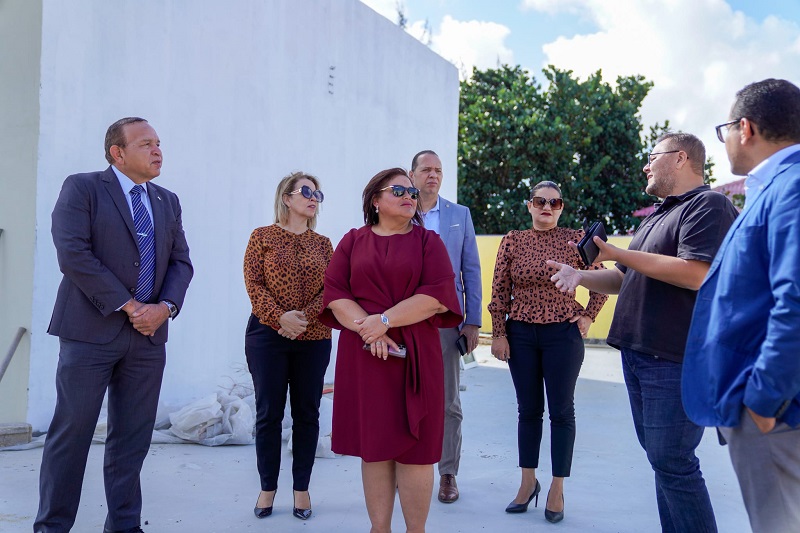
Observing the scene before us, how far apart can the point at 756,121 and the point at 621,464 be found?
11.9 ft

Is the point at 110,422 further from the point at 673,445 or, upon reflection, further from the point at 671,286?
the point at 671,286

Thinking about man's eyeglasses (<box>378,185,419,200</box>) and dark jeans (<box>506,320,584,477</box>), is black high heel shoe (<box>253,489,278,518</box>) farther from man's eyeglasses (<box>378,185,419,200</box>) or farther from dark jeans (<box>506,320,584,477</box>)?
man's eyeglasses (<box>378,185,419,200</box>)

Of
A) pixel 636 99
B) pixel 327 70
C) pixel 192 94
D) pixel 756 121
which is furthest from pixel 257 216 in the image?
pixel 636 99

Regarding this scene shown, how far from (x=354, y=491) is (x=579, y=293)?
10251 millimetres

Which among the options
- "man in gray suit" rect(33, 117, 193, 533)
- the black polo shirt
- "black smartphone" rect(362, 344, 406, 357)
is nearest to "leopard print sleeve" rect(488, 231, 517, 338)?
the black polo shirt

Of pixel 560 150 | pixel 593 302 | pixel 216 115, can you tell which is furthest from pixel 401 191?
pixel 560 150

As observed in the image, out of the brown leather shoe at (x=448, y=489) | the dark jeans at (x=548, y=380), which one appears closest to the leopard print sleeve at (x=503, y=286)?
the dark jeans at (x=548, y=380)

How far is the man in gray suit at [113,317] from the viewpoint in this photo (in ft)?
10.4

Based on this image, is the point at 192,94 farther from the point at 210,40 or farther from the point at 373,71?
the point at 373,71

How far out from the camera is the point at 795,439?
1923 millimetres

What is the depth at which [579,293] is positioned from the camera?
13.8m

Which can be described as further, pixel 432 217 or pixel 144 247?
pixel 432 217

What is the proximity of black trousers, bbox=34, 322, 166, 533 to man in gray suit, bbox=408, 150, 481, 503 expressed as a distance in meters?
1.77

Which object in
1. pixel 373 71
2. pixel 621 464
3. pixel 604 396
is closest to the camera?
pixel 621 464
